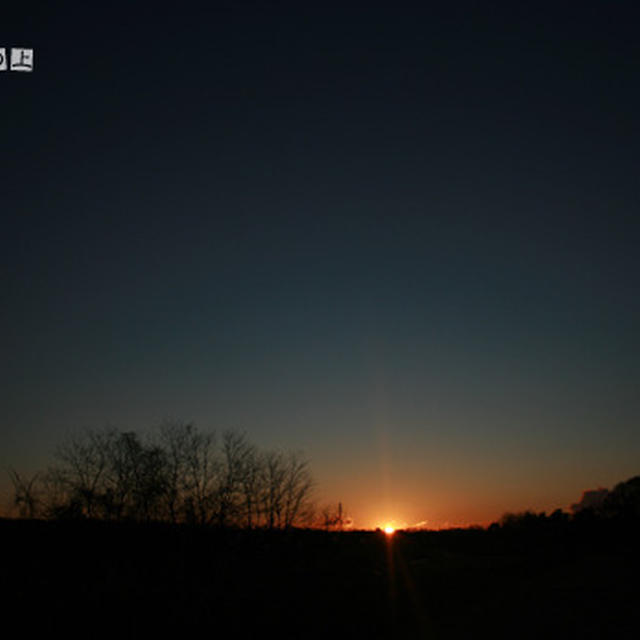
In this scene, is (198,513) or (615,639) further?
(198,513)

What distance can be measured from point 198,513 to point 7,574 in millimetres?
27119

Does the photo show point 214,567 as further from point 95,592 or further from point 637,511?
point 637,511

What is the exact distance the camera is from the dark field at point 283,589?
15875 millimetres

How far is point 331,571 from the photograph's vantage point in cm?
2672

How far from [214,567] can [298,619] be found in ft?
24.2

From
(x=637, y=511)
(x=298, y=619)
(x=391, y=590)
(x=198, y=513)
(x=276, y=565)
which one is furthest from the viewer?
(x=637, y=511)

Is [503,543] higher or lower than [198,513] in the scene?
lower

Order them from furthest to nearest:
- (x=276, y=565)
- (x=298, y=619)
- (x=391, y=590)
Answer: (x=276, y=565)
(x=391, y=590)
(x=298, y=619)

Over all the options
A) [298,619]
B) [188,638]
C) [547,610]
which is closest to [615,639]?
[547,610]

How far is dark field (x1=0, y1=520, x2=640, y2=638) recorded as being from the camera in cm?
1588

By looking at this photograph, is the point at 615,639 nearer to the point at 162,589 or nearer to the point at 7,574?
the point at 162,589

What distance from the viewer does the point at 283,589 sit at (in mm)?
21016

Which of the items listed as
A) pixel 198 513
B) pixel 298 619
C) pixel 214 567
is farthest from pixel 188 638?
pixel 198 513

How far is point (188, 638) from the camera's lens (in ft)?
48.1
